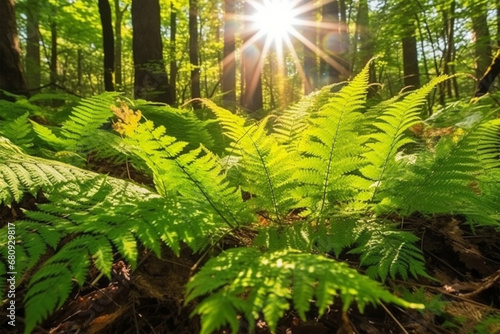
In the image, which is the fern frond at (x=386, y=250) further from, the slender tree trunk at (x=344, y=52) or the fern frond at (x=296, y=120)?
the slender tree trunk at (x=344, y=52)

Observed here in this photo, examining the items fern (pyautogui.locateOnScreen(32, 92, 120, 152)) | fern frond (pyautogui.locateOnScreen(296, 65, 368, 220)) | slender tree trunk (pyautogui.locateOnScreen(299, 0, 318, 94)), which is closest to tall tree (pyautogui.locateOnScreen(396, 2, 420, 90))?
slender tree trunk (pyautogui.locateOnScreen(299, 0, 318, 94))

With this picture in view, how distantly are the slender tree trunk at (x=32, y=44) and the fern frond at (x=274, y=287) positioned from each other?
1102 cm

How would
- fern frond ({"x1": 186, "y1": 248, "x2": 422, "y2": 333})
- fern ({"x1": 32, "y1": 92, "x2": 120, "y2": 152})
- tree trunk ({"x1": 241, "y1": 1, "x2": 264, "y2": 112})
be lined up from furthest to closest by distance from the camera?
tree trunk ({"x1": 241, "y1": 1, "x2": 264, "y2": 112}) → fern ({"x1": 32, "y1": 92, "x2": 120, "y2": 152}) → fern frond ({"x1": 186, "y1": 248, "x2": 422, "y2": 333})

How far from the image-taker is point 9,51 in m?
4.40

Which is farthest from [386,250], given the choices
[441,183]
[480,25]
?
[480,25]

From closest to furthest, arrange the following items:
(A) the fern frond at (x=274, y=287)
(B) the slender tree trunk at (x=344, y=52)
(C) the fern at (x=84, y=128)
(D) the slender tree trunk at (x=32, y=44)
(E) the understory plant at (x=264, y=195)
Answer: (A) the fern frond at (x=274, y=287), (E) the understory plant at (x=264, y=195), (C) the fern at (x=84, y=128), (B) the slender tree trunk at (x=344, y=52), (D) the slender tree trunk at (x=32, y=44)

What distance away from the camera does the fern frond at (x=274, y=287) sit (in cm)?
72

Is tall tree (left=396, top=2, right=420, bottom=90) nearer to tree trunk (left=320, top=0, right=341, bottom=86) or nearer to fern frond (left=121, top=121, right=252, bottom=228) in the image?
tree trunk (left=320, top=0, right=341, bottom=86)

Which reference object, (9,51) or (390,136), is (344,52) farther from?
(390,136)

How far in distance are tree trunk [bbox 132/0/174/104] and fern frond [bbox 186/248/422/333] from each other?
474 cm

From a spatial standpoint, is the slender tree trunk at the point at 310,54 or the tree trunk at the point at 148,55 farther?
the slender tree trunk at the point at 310,54

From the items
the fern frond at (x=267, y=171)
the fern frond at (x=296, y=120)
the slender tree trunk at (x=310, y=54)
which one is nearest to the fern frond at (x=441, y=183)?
the fern frond at (x=267, y=171)

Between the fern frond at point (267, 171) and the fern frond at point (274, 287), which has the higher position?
the fern frond at point (267, 171)

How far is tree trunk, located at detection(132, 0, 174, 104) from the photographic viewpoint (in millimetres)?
5395
